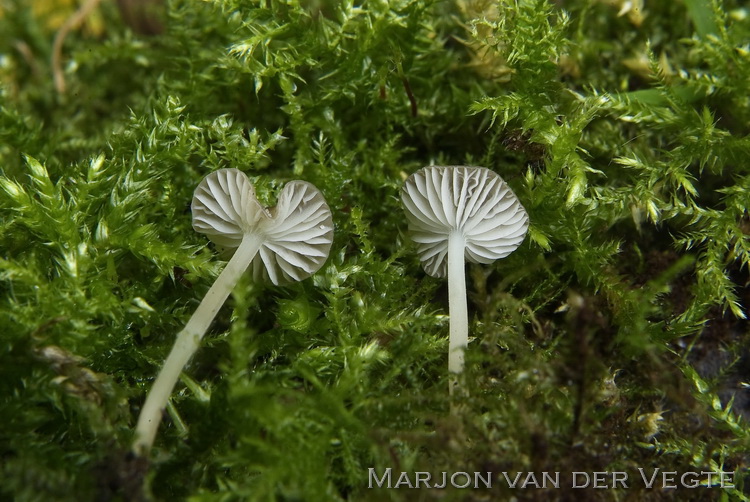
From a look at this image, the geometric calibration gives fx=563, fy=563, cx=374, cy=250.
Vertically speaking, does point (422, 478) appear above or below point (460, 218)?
below

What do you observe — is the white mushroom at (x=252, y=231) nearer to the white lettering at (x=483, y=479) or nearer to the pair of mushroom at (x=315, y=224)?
the pair of mushroom at (x=315, y=224)

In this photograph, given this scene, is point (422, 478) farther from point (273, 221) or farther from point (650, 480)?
point (273, 221)

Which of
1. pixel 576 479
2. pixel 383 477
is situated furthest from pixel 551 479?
pixel 383 477

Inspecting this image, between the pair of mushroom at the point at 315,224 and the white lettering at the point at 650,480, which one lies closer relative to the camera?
the white lettering at the point at 650,480

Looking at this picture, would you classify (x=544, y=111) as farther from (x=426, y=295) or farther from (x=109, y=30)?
(x=109, y=30)

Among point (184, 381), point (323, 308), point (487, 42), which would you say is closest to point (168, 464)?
point (184, 381)

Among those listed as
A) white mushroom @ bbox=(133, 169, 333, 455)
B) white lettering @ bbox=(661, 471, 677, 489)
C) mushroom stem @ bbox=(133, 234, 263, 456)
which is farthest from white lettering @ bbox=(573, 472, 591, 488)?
mushroom stem @ bbox=(133, 234, 263, 456)

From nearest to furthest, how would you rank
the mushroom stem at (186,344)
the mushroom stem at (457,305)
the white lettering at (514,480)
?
1. the white lettering at (514,480)
2. the mushroom stem at (186,344)
3. the mushroom stem at (457,305)

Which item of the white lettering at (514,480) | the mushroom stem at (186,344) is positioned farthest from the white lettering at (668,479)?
the mushroom stem at (186,344)
